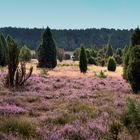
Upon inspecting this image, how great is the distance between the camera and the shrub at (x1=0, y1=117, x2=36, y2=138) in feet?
35.0

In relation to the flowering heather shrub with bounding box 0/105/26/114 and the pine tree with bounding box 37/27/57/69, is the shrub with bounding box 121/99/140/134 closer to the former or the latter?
the flowering heather shrub with bounding box 0/105/26/114

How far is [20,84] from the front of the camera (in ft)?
89.8

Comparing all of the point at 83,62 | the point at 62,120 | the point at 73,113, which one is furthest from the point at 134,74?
the point at 83,62

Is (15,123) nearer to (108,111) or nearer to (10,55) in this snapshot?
(108,111)

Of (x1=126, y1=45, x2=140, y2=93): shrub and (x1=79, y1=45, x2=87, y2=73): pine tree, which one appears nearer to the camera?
(x1=126, y1=45, x2=140, y2=93): shrub

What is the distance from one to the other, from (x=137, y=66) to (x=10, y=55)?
8.60 meters

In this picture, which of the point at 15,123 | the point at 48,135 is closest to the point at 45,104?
the point at 15,123

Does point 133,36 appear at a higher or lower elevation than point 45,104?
higher

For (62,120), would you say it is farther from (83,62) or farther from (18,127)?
(83,62)

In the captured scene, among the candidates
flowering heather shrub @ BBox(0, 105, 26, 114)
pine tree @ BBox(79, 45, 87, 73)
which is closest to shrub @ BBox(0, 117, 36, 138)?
flowering heather shrub @ BBox(0, 105, 26, 114)

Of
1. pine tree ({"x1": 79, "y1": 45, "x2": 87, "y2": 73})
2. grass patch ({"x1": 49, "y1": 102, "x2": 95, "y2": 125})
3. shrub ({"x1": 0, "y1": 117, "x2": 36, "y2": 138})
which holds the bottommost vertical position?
pine tree ({"x1": 79, "y1": 45, "x2": 87, "y2": 73})

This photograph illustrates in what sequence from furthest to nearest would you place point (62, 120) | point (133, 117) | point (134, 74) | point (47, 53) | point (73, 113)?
1. point (47, 53)
2. point (134, 74)
3. point (73, 113)
4. point (62, 120)
5. point (133, 117)

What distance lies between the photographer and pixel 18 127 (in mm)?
11133

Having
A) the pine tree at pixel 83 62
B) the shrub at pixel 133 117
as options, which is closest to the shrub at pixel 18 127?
the shrub at pixel 133 117
